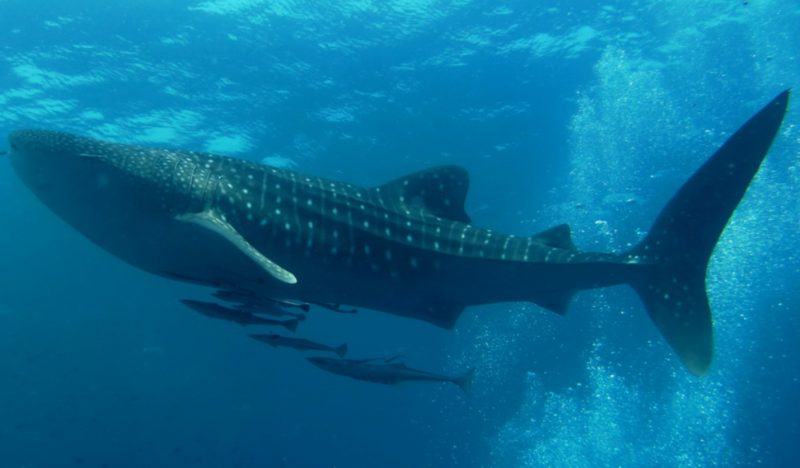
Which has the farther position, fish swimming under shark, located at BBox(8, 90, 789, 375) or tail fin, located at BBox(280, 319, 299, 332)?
tail fin, located at BBox(280, 319, 299, 332)

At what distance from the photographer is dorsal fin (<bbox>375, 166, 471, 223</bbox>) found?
6.99 m

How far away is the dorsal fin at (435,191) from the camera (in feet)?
22.9

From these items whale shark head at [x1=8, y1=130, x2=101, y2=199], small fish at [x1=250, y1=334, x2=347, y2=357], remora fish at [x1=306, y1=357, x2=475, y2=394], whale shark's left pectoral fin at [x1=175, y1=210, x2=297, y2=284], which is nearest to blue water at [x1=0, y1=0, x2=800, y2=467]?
remora fish at [x1=306, y1=357, x2=475, y2=394]

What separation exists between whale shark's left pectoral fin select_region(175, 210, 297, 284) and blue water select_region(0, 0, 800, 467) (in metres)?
14.9

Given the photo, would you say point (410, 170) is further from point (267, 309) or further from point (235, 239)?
point (235, 239)

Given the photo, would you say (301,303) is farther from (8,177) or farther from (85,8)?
(8,177)

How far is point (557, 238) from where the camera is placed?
7.20 metres

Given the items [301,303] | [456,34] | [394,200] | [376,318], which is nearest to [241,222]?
[301,303]

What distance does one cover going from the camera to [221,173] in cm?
608

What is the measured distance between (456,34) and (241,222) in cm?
1597

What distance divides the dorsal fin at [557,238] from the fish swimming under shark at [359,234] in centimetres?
2

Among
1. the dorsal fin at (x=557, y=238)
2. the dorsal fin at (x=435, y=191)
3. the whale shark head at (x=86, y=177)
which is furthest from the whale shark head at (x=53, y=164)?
the dorsal fin at (x=557, y=238)

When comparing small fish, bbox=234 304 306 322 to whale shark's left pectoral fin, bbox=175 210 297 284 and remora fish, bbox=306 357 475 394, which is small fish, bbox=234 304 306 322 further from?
whale shark's left pectoral fin, bbox=175 210 297 284

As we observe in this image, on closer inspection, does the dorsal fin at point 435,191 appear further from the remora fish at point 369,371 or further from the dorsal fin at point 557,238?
the remora fish at point 369,371
